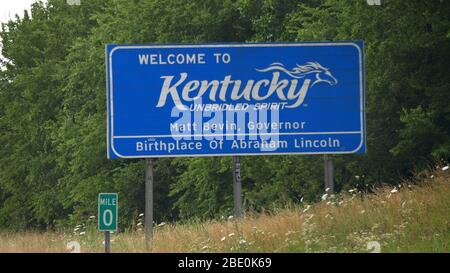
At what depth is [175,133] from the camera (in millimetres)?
22297

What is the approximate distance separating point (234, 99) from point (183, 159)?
76.5 ft

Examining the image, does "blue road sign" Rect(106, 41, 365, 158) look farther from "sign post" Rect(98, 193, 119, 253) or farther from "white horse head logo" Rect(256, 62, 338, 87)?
"sign post" Rect(98, 193, 119, 253)

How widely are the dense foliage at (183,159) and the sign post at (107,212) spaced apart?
10.5 m

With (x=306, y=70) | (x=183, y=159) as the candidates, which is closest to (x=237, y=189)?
(x=306, y=70)

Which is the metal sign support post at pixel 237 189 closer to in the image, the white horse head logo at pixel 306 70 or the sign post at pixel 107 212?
the white horse head logo at pixel 306 70

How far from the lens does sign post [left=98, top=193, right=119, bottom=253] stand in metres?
18.3

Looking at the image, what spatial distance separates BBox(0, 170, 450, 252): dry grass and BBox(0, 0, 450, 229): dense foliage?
30.2 ft

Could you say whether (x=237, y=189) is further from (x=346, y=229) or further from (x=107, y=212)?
(x=346, y=229)

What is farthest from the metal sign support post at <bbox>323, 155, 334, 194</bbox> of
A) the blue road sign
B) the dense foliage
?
the dense foliage

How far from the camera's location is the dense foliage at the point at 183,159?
3253cm

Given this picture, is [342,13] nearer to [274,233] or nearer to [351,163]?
[351,163]

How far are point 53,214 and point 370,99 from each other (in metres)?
30.8

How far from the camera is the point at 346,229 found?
56.9 feet
